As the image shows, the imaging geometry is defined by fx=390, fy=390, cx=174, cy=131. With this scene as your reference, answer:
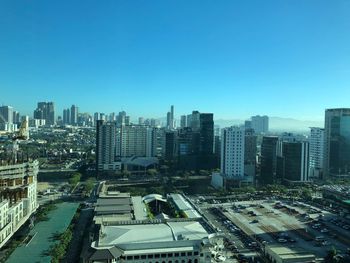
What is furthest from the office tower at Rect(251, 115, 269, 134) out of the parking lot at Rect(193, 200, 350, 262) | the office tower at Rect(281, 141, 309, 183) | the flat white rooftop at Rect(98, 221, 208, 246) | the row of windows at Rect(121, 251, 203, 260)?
the row of windows at Rect(121, 251, 203, 260)

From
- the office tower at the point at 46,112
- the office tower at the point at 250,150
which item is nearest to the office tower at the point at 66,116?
Result: the office tower at the point at 46,112

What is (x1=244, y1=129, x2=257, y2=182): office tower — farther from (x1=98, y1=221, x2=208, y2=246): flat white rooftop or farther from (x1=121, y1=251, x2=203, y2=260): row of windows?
(x1=121, y1=251, x2=203, y2=260): row of windows

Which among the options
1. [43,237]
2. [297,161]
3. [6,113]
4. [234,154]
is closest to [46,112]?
[6,113]

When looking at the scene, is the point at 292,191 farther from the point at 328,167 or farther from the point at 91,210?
the point at 91,210

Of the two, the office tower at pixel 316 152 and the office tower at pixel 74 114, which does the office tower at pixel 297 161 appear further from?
the office tower at pixel 74 114

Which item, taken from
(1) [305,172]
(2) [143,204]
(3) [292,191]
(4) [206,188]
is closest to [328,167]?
(1) [305,172]

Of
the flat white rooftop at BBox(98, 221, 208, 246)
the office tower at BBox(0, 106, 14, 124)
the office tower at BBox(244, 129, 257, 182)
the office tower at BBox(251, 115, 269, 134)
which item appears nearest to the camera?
the flat white rooftop at BBox(98, 221, 208, 246)
